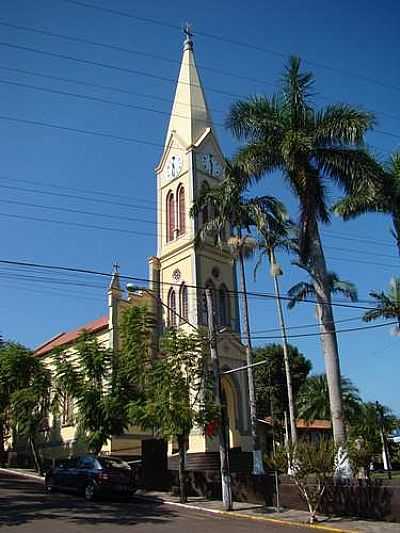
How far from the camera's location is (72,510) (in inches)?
701

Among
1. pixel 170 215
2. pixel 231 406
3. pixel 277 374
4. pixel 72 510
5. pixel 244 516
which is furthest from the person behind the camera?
pixel 277 374

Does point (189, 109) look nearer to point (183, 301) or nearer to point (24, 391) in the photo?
point (183, 301)

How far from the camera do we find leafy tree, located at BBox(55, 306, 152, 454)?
89.4 ft

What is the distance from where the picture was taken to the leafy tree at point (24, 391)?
1329 inches

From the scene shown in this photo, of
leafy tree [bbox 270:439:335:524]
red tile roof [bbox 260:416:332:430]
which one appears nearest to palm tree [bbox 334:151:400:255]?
leafy tree [bbox 270:439:335:524]

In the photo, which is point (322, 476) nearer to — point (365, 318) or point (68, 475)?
point (68, 475)

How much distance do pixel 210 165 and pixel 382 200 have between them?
22307 mm

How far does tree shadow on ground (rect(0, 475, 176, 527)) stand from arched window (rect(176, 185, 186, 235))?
22492mm

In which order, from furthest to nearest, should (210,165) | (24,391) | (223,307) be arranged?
(210,165) → (223,307) → (24,391)

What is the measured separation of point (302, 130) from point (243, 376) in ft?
74.2

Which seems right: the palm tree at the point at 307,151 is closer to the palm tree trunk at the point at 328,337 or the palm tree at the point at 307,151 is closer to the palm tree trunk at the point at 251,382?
the palm tree trunk at the point at 328,337

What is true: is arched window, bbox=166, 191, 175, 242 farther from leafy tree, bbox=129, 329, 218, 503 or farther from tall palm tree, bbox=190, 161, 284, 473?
leafy tree, bbox=129, 329, 218, 503

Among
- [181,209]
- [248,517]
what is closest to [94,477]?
[248,517]

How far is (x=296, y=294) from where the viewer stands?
108 ft
